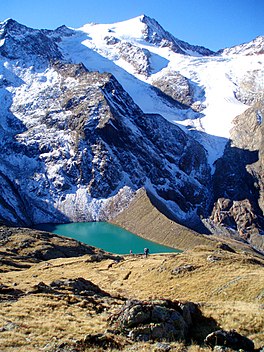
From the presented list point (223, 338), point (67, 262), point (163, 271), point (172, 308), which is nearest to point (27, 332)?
point (172, 308)

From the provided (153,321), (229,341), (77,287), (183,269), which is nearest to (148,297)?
(77,287)

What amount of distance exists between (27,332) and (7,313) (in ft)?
18.1

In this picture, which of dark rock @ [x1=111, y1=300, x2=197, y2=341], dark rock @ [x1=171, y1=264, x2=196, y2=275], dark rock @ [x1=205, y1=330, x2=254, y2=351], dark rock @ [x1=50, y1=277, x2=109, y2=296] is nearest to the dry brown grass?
dark rock @ [x1=171, y1=264, x2=196, y2=275]

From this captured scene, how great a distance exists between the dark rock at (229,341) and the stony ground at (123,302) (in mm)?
1090

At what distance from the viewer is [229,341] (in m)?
22.9

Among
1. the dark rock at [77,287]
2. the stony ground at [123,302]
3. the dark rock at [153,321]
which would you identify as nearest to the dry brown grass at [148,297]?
the stony ground at [123,302]

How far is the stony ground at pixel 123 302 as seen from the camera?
910 inches

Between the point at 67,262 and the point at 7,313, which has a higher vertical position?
the point at 7,313

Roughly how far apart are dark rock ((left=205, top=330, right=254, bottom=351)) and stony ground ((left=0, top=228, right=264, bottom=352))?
42.9 inches

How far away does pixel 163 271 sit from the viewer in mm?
53625

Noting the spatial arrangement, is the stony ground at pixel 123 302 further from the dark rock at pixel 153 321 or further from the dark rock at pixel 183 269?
the dark rock at pixel 153 321

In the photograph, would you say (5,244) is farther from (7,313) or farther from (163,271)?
(7,313)

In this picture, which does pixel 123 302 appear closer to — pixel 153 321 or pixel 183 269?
pixel 153 321

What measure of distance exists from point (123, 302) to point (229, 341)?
50.9 ft
